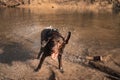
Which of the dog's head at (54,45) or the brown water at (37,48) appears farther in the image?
the brown water at (37,48)

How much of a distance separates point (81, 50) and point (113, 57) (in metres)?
1.58

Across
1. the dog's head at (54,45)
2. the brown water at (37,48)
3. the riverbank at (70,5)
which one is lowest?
the riverbank at (70,5)

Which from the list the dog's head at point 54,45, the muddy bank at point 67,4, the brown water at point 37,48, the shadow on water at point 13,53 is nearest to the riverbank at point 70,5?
the muddy bank at point 67,4

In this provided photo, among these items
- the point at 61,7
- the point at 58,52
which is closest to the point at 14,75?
the point at 58,52

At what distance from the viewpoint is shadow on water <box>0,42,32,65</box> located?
31.5 feet

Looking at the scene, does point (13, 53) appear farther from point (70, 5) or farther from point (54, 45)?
point (70, 5)

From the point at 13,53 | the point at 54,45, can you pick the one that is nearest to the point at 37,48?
the point at 13,53

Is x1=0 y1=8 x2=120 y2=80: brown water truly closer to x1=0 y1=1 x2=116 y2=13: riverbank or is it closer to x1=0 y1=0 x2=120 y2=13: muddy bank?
x1=0 y1=1 x2=116 y2=13: riverbank

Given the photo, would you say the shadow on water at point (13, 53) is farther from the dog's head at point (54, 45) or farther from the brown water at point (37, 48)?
the dog's head at point (54, 45)

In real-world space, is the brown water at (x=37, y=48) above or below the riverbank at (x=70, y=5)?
above

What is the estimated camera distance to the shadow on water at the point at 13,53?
9.59m

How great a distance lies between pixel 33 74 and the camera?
317 inches

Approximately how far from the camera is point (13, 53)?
10383 mm

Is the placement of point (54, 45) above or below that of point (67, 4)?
above
